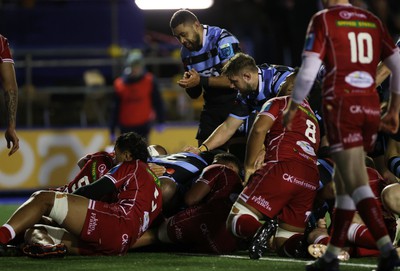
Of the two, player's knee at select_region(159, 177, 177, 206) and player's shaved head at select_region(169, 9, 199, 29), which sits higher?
player's shaved head at select_region(169, 9, 199, 29)

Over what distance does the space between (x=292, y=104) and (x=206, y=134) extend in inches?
180

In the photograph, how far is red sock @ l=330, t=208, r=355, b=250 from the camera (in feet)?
22.4

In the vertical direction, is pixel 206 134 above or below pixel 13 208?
above

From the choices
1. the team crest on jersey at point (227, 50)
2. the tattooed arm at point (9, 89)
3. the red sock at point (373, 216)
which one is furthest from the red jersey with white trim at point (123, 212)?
the team crest on jersey at point (227, 50)

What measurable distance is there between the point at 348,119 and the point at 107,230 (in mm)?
2257

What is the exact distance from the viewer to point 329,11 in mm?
6871

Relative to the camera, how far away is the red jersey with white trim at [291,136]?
8.26 metres

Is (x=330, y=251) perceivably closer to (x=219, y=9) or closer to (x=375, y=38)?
(x=375, y=38)

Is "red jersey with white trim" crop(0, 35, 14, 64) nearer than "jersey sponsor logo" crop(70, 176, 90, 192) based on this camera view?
No

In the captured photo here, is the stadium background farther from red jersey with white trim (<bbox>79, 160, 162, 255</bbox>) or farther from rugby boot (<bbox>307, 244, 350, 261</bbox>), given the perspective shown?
rugby boot (<bbox>307, 244, 350, 261</bbox>)

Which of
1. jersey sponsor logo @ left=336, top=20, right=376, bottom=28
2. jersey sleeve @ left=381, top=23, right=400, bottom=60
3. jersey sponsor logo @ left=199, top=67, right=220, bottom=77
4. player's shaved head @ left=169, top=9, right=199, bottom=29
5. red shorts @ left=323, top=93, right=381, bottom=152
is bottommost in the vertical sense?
jersey sponsor logo @ left=199, top=67, right=220, bottom=77

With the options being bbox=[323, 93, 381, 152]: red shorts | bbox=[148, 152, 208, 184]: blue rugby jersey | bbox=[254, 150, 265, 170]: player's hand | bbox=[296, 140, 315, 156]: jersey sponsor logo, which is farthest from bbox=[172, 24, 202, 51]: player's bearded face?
bbox=[323, 93, 381, 152]: red shorts

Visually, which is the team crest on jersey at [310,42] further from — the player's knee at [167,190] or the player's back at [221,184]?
the player's knee at [167,190]

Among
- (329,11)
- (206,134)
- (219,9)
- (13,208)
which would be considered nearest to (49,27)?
(219,9)
